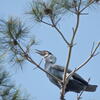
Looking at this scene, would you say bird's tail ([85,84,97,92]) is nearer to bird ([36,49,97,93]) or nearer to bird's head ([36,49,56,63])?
bird ([36,49,97,93])

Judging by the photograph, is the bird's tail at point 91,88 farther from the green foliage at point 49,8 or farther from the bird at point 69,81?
the green foliage at point 49,8

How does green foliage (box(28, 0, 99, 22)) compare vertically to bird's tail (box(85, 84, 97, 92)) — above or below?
above

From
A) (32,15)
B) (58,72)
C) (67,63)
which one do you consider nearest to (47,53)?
(58,72)

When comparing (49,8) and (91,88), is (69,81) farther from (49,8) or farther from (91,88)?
(49,8)

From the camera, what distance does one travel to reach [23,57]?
15.0 ft

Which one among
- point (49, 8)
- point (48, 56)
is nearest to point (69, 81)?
point (48, 56)

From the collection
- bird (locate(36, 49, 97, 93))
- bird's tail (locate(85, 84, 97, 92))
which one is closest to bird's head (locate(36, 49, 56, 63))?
bird (locate(36, 49, 97, 93))

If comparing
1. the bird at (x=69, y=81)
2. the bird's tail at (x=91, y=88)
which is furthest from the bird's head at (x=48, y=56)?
the bird's tail at (x=91, y=88)

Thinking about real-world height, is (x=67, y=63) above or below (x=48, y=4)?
below

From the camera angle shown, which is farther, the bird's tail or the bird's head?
the bird's head

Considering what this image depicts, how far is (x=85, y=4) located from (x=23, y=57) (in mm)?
649

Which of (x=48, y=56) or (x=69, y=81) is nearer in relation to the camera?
(x=69, y=81)

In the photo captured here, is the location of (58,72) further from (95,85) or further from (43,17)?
(43,17)

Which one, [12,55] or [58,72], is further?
[58,72]
